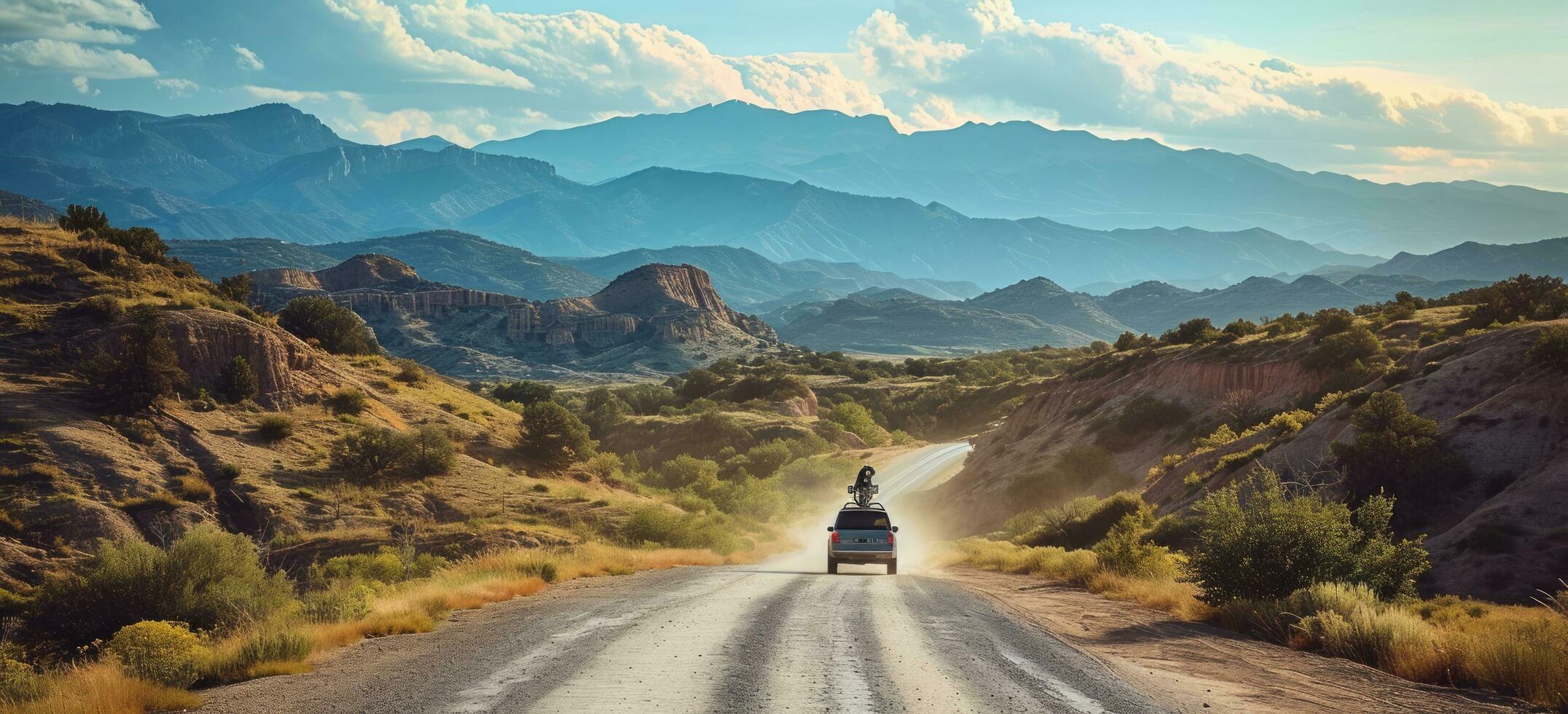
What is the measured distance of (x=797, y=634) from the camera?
13.3 metres

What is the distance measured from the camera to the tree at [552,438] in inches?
1761

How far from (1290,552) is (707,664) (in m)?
9.35

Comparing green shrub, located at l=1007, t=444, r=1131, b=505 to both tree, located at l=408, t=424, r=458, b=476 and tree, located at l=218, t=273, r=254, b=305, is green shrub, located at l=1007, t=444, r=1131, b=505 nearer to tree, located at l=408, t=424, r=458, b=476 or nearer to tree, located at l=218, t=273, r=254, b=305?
tree, located at l=408, t=424, r=458, b=476

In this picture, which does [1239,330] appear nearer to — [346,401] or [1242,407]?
[1242,407]

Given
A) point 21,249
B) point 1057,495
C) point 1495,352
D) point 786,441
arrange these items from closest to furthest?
point 1495,352 → point 21,249 → point 1057,495 → point 786,441

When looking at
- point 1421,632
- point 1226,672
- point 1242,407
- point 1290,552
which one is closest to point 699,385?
point 1242,407

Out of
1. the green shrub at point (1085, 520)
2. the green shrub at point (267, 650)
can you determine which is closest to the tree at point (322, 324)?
the green shrub at point (1085, 520)

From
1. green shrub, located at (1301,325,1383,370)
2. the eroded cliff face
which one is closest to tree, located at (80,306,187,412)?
the eroded cliff face

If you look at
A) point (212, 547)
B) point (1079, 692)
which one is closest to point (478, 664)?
point (1079, 692)

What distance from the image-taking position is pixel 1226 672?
1148 centimetres

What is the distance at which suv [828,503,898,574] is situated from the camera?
86.6ft

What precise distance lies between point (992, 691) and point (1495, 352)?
81.2 ft

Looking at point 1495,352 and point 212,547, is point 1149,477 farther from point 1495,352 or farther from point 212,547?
point 212,547

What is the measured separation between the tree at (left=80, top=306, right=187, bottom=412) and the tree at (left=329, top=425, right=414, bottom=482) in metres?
5.76
